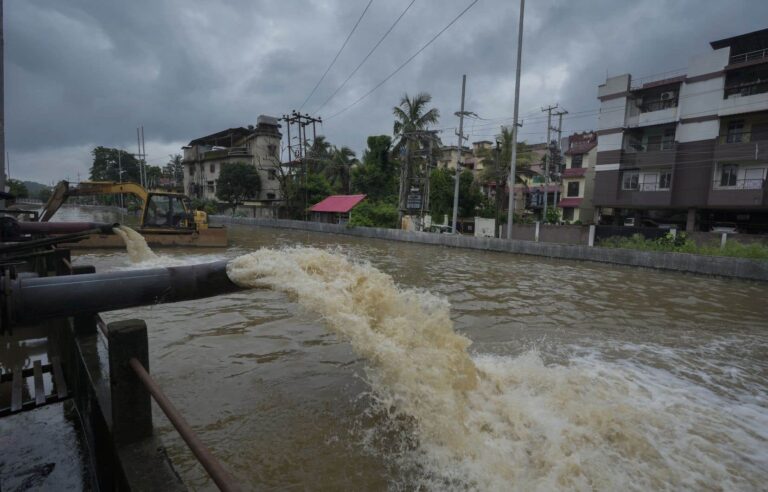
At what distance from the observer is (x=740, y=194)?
92.8 ft

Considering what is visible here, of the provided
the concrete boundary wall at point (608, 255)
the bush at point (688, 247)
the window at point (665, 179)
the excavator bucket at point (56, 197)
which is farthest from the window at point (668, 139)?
the excavator bucket at point (56, 197)

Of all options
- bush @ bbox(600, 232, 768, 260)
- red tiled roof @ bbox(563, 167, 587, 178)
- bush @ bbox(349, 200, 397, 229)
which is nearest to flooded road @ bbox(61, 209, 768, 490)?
bush @ bbox(600, 232, 768, 260)

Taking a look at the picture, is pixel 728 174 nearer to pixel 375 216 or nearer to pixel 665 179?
pixel 665 179

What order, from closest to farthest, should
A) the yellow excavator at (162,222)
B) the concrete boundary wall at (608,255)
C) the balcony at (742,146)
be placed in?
the concrete boundary wall at (608,255) → the yellow excavator at (162,222) → the balcony at (742,146)

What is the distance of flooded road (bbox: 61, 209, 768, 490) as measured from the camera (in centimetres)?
369

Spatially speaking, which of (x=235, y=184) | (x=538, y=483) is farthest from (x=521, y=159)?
(x=235, y=184)

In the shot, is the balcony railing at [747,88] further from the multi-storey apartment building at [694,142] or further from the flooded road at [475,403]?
the flooded road at [475,403]

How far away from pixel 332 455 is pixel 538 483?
188 centimetres

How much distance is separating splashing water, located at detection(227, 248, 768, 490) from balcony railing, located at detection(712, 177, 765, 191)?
31.6 meters

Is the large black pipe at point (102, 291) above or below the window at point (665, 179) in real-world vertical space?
below

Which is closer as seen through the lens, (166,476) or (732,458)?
(166,476)

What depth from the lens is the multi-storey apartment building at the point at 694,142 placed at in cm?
2838

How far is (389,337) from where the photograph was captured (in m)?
4.56

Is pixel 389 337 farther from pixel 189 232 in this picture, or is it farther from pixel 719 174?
pixel 719 174
